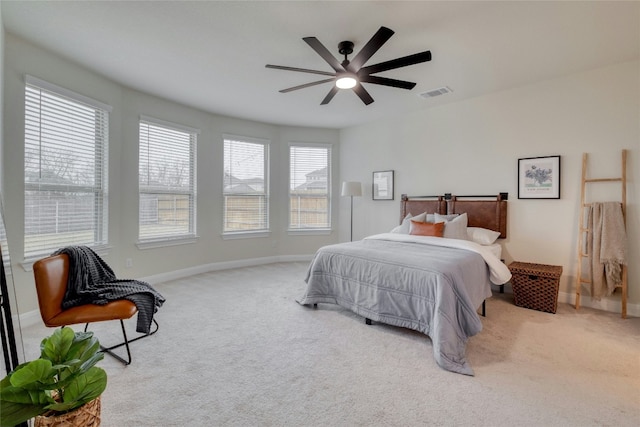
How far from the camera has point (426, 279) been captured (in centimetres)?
254

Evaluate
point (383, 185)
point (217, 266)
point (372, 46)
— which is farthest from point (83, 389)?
point (383, 185)

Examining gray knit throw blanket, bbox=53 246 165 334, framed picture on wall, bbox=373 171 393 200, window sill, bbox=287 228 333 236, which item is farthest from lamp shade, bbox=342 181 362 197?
gray knit throw blanket, bbox=53 246 165 334

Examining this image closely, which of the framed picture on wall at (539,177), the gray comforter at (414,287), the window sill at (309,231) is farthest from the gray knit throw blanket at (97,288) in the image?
the framed picture on wall at (539,177)

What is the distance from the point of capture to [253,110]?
16.1 feet

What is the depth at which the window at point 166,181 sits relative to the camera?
4266 mm

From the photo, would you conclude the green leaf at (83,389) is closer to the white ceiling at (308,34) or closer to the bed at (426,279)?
the bed at (426,279)

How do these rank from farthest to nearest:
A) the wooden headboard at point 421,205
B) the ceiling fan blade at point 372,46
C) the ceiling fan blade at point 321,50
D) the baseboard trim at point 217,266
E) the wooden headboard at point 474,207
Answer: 1. the wooden headboard at point 421,205
2. the baseboard trim at point 217,266
3. the wooden headboard at point 474,207
4. the ceiling fan blade at point 321,50
5. the ceiling fan blade at point 372,46

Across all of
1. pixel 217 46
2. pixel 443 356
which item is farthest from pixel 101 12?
pixel 443 356

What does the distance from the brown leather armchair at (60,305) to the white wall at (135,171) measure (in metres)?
1.12

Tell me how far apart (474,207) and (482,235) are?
1.70 feet

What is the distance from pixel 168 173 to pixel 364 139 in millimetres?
3498

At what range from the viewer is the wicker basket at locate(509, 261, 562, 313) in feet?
10.8

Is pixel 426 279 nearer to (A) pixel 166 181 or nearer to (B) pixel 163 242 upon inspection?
(B) pixel 163 242

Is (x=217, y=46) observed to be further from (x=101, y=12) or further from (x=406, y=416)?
(x=406, y=416)
